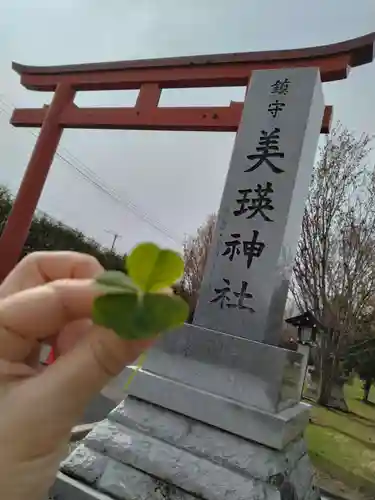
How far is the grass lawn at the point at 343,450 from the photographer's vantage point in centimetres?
403

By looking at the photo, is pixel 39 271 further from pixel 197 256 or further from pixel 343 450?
pixel 197 256

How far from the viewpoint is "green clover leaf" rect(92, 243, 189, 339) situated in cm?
30

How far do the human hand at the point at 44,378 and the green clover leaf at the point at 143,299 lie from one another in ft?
0.16

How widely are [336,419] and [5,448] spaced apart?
333 inches

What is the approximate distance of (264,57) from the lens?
333 centimetres

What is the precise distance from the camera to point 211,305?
2242 millimetres

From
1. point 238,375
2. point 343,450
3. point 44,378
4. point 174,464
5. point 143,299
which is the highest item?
point 143,299

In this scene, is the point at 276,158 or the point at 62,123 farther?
the point at 62,123

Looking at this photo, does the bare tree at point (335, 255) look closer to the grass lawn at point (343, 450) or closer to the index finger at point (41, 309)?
the grass lawn at point (343, 450)

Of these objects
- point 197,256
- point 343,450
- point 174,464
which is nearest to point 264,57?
point 174,464

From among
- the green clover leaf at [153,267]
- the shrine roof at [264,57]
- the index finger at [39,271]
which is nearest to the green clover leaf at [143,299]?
the green clover leaf at [153,267]

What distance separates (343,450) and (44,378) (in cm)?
583

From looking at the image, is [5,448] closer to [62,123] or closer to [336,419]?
[62,123]

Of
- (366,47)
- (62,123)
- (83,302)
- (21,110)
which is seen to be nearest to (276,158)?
(366,47)
